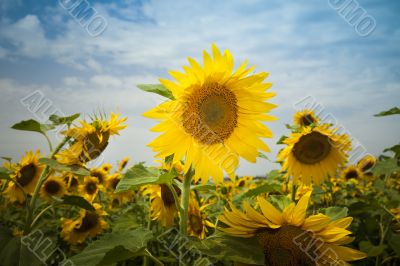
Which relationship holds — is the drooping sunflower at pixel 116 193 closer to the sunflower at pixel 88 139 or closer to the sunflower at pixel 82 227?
the sunflower at pixel 82 227

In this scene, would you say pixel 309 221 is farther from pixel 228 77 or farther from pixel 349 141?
pixel 349 141

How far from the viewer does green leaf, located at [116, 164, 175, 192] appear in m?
1.81

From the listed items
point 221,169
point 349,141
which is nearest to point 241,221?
point 221,169

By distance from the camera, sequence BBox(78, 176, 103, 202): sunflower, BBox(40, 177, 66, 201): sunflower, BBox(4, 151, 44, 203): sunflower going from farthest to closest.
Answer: BBox(78, 176, 103, 202): sunflower → BBox(40, 177, 66, 201): sunflower → BBox(4, 151, 44, 203): sunflower

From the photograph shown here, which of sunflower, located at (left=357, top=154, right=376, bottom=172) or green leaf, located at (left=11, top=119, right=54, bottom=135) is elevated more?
sunflower, located at (left=357, top=154, right=376, bottom=172)

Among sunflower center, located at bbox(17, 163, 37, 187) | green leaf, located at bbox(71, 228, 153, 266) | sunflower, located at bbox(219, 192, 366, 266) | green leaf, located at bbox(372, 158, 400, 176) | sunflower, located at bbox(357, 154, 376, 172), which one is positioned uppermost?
sunflower, located at bbox(357, 154, 376, 172)

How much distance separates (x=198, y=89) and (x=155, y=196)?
182 cm

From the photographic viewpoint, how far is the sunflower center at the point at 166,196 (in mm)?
3363

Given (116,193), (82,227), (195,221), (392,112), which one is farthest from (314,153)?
(116,193)

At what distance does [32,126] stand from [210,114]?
2110 mm

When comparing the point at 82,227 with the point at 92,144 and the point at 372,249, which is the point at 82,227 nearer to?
the point at 92,144

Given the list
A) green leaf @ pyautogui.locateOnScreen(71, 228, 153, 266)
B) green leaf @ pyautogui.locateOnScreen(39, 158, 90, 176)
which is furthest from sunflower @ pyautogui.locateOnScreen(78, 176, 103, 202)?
green leaf @ pyautogui.locateOnScreen(71, 228, 153, 266)

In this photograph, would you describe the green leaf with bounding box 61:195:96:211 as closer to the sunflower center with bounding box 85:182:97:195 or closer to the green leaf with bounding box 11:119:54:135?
the green leaf with bounding box 11:119:54:135

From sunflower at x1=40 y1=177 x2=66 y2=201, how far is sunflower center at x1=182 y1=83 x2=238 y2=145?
4270 mm
